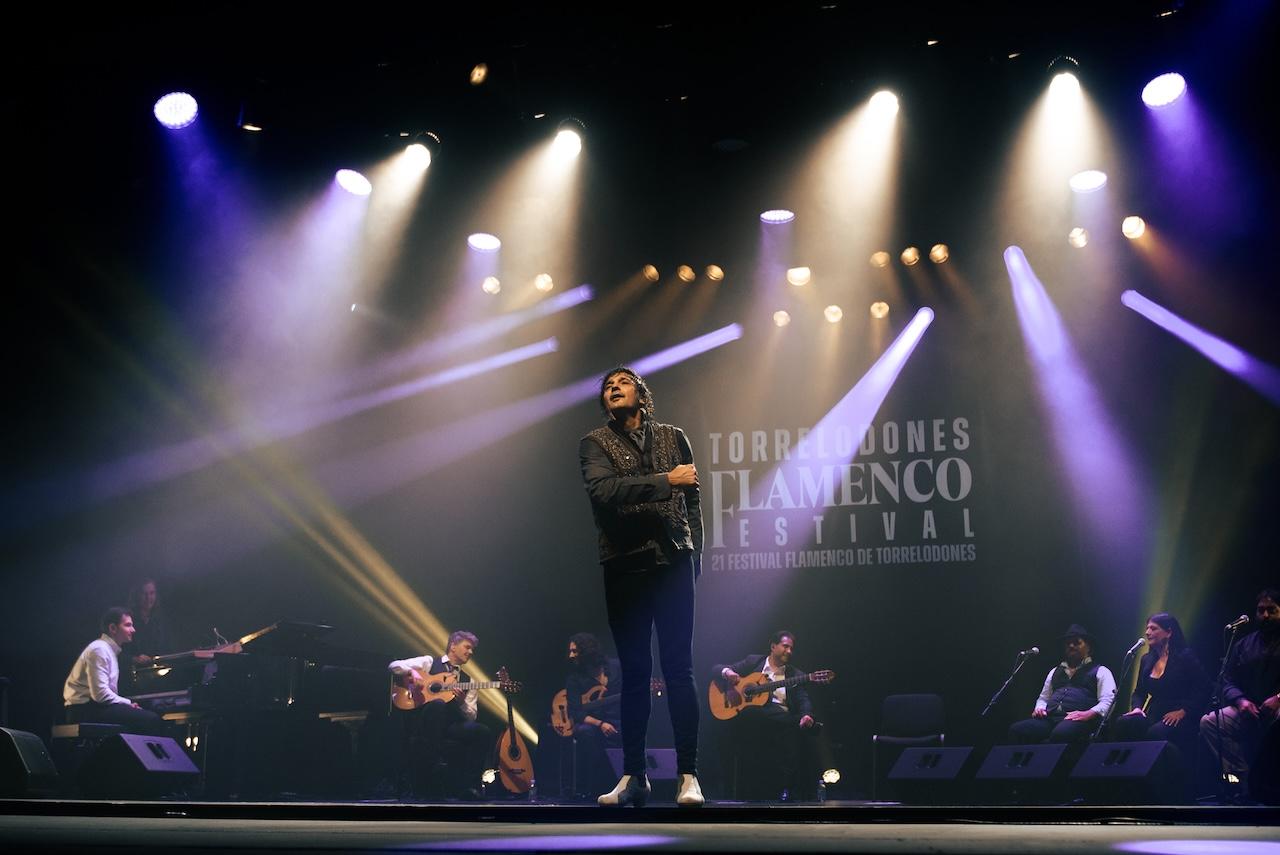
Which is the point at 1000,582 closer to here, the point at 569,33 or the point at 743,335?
the point at 743,335

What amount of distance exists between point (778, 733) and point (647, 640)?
545 centimetres

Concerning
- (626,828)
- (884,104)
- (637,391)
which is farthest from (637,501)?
(884,104)

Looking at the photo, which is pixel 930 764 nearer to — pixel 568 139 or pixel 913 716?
pixel 913 716

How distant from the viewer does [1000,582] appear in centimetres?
1012

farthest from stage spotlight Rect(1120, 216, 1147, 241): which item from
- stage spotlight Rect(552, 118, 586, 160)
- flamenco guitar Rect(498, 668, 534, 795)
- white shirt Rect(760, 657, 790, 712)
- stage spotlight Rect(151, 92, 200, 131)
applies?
stage spotlight Rect(151, 92, 200, 131)

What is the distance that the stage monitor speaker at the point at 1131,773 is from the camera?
23.0 feet

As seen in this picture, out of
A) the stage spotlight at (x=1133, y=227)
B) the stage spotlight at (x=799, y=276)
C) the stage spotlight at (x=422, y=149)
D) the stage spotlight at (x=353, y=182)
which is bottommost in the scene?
the stage spotlight at (x=1133, y=227)

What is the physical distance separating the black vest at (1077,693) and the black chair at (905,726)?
927mm

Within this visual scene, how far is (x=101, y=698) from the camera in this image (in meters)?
8.12

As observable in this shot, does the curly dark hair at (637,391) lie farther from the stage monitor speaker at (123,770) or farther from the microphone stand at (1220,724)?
the microphone stand at (1220,724)

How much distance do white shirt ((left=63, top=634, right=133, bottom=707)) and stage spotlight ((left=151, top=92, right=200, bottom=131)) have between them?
3825 mm

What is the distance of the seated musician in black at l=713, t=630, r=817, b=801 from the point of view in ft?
29.6

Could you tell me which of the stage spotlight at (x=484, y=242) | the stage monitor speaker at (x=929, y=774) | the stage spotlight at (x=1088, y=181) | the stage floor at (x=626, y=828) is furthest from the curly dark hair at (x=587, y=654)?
the stage floor at (x=626, y=828)

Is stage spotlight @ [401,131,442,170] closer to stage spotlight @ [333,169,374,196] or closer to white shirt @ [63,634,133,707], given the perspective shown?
stage spotlight @ [333,169,374,196]
